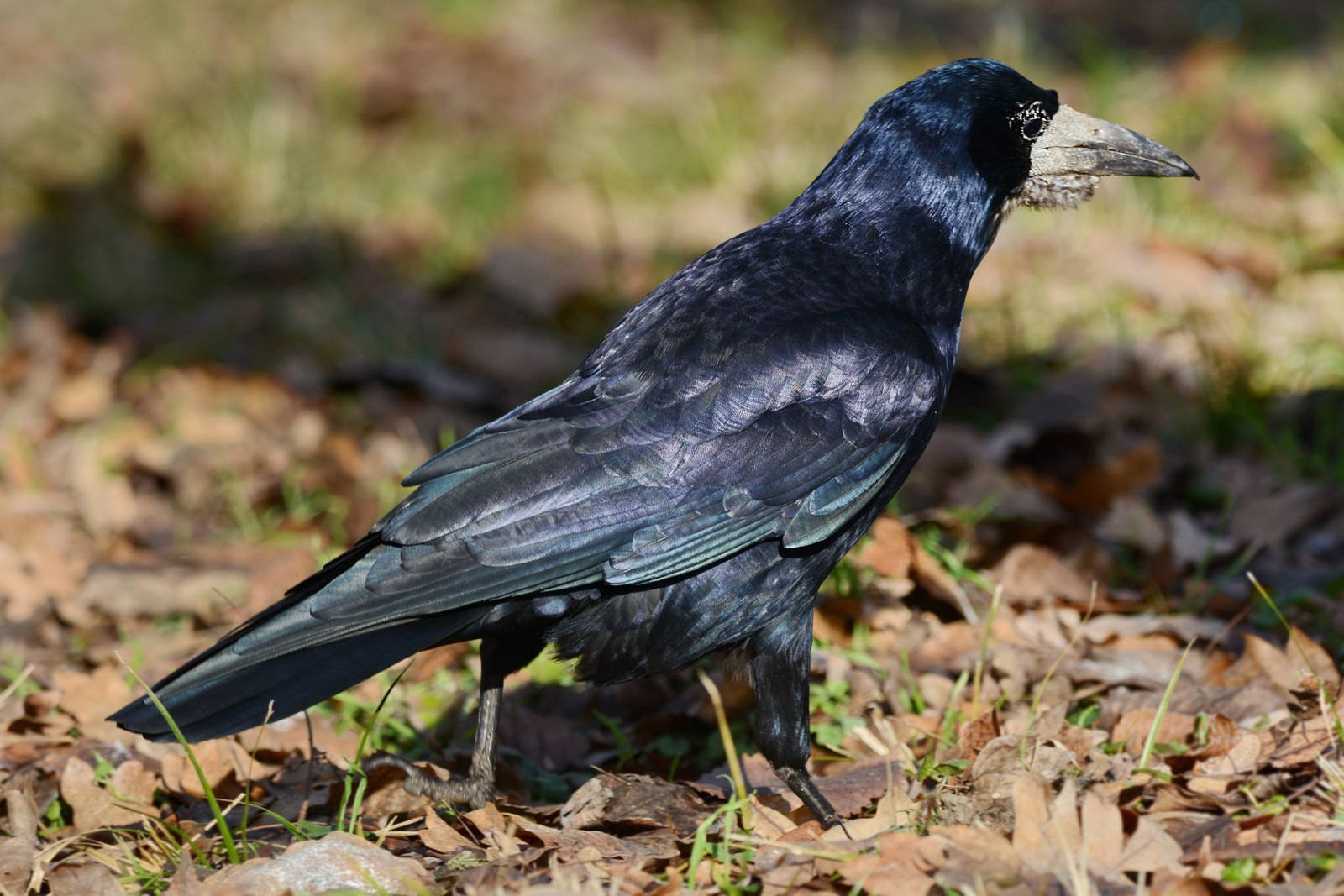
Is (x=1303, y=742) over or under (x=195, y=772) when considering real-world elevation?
over

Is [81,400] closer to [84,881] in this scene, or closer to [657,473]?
[84,881]

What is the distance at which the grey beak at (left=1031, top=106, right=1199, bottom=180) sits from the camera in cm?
355

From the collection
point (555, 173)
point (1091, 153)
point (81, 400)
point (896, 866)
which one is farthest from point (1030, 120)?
point (555, 173)

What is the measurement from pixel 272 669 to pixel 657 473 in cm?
83

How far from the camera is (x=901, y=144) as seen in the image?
11.3ft

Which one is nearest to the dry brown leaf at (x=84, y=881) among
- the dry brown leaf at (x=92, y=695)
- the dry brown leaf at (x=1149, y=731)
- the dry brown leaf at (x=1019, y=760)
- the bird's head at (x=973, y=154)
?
the dry brown leaf at (x=92, y=695)

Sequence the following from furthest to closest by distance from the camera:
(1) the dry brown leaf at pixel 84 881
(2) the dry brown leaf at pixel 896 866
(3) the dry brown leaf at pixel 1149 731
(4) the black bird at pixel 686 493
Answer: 1. (3) the dry brown leaf at pixel 1149 731
2. (4) the black bird at pixel 686 493
3. (1) the dry brown leaf at pixel 84 881
4. (2) the dry brown leaf at pixel 896 866

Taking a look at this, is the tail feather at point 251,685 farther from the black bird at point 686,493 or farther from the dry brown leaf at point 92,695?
the dry brown leaf at point 92,695

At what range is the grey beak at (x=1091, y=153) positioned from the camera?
11.6 ft

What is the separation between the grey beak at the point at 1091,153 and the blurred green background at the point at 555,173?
1379 millimetres

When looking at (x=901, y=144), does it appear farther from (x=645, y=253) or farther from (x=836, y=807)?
(x=645, y=253)

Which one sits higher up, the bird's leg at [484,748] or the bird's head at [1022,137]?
the bird's head at [1022,137]

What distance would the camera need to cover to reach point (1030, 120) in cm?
352

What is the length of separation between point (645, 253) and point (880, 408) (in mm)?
3711
